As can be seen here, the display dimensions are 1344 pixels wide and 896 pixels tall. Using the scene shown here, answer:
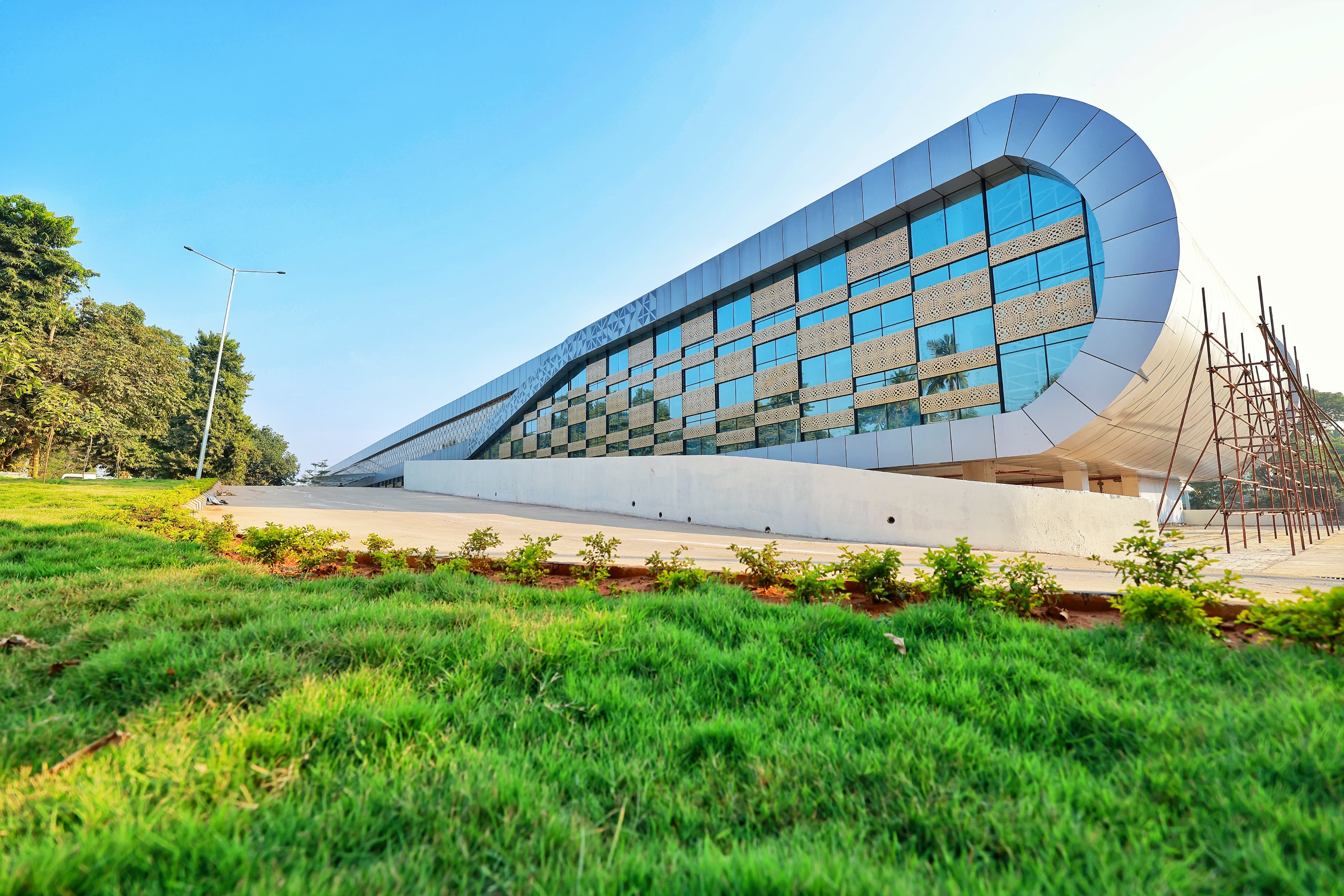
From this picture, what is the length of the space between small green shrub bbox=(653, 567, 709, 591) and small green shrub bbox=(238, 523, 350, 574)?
12.0 ft

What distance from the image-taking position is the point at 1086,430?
17031 mm

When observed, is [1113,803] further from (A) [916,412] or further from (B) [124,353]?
(B) [124,353]

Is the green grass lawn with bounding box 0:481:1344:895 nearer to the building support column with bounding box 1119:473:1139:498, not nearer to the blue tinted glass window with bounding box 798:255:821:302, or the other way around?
the blue tinted glass window with bounding box 798:255:821:302

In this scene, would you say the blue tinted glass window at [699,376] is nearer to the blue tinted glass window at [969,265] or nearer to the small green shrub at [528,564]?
the blue tinted glass window at [969,265]

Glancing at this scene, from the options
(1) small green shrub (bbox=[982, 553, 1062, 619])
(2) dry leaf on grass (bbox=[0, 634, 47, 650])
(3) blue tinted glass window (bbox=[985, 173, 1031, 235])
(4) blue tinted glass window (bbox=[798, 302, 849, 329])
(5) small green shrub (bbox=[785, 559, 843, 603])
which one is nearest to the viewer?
(2) dry leaf on grass (bbox=[0, 634, 47, 650])

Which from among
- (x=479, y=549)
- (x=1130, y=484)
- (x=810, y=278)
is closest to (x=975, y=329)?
(x=810, y=278)

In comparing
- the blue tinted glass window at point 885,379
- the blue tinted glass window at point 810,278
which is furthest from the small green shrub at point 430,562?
the blue tinted glass window at point 810,278

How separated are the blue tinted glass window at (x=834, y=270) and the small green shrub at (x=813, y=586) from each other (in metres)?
22.3

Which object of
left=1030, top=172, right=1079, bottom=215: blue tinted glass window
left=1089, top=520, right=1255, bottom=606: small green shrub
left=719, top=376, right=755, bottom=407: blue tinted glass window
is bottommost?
left=1089, top=520, right=1255, bottom=606: small green shrub

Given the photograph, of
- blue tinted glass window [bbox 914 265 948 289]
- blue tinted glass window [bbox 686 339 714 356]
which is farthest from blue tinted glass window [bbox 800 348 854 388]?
blue tinted glass window [bbox 686 339 714 356]

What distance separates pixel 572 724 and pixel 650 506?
53.1ft

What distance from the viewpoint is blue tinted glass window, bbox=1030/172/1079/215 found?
59.6 ft

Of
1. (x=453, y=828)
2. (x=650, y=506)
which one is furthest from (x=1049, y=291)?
(x=453, y=828)

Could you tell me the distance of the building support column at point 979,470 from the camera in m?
19.7
